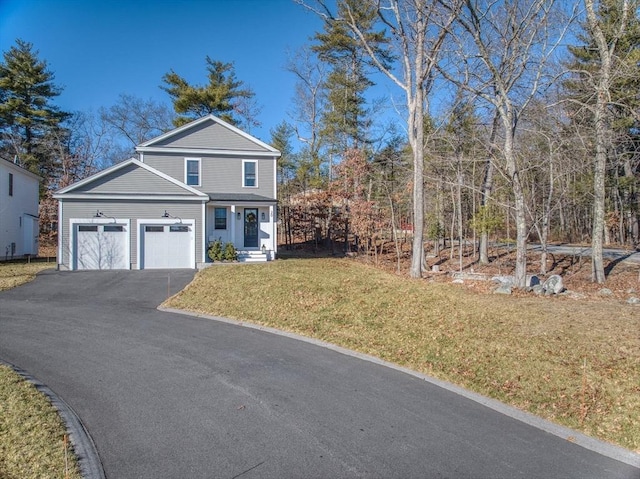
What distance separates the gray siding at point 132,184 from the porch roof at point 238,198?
189cm

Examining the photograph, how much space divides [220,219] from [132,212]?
4200 mm

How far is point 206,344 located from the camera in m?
7.53

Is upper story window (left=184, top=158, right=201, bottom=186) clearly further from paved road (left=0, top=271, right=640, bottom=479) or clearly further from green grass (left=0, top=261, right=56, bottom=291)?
paved road (left=0, top=271, right=640, bottom=479)

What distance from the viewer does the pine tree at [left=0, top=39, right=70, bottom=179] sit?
1243 inches

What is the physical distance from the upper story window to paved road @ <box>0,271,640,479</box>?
42.3ft

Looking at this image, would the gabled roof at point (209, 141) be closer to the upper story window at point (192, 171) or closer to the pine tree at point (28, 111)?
the upper story window at point (192, 171)

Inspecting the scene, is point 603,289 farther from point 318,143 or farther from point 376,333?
point 318,143

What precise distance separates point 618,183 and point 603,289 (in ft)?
49.8

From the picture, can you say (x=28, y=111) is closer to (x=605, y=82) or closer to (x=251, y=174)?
(x=251, y=174)

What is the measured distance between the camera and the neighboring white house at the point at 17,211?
2209 centimetres

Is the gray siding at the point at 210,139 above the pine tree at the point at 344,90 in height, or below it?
below

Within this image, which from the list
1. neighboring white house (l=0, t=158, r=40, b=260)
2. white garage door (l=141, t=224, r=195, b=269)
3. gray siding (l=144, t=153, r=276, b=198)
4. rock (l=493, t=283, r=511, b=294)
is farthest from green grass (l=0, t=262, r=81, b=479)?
neighboring white house (l=0, t=158, r=40, b=260)

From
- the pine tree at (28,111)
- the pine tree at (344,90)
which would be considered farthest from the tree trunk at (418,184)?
the pine tree at (28,111)

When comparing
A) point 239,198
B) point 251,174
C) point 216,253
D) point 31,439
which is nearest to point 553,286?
point 31,439
